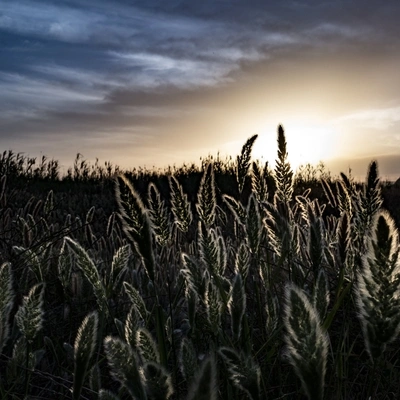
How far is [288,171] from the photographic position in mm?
2461

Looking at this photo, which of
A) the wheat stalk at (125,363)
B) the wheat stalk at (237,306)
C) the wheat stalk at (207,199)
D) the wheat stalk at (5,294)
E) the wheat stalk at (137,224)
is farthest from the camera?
the wheat stalk at (207,199)

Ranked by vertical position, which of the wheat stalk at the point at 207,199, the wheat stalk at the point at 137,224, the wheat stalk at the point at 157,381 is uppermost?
the wheat stalk at the point at 207,199

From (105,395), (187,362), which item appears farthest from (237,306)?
(105,395)

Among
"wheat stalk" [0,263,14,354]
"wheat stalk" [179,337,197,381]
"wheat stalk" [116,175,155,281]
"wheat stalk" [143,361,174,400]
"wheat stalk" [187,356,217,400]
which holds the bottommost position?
"wheat stalk" [179,337,197,381]

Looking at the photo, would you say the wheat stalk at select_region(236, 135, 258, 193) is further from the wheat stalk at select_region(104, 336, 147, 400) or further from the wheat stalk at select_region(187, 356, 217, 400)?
the wheat stalk at select_region(187, 356, 217, 400)

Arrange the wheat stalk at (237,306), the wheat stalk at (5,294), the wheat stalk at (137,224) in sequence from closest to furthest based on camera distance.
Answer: the wheat stalk at (137,224) → the wheat stalk at (5,294) → the wheat stalk at (237,306)

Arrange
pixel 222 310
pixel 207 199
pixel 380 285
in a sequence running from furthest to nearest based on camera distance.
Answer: pixel 207 199
pixel 222 310
pixel 380 285

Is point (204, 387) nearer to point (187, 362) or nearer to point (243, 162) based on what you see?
point (187, 362)

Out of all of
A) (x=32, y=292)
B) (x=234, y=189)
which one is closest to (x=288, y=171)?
(x=32, y=292)

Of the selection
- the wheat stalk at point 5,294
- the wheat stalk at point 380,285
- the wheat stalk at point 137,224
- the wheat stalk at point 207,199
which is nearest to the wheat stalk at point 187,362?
the wheat stalk at point 137,224

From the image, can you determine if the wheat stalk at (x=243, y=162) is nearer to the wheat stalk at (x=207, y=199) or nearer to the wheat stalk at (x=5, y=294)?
the wheat stalk at (x=207, y=199)

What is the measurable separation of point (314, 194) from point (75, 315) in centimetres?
1019

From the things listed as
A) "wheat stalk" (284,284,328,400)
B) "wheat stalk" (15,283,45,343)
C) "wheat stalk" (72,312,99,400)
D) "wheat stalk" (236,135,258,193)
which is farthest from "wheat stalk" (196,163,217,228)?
"wheat stalk" (284,284,328,400)

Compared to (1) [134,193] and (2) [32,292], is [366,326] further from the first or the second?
(2) [32,292]
